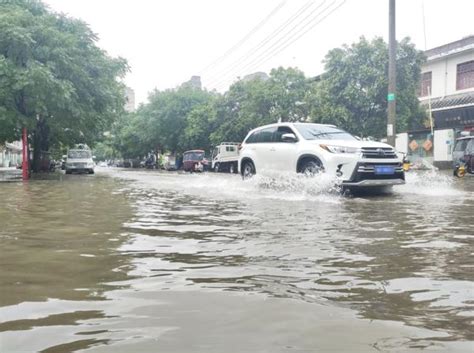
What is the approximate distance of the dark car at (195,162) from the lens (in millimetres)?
33625

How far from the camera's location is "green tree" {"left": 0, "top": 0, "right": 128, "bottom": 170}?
55.0 feet

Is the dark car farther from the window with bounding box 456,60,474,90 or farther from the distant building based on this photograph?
the window with bounding box 456,60,474,90

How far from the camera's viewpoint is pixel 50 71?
17.2 meters

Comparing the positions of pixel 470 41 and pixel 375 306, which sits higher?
pixel 470 41

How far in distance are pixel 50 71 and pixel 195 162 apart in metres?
17.6

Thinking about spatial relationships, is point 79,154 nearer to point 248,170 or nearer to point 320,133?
point 248,170

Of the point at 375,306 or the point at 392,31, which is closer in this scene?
the point at 375,306

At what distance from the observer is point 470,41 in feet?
88.7

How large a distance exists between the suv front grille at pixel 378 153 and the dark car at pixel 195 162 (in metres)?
23.9

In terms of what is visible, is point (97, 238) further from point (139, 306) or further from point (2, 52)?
point (2, 52)

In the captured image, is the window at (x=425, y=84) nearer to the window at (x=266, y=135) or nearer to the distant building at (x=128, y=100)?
the distant building at (x=128, y=100)

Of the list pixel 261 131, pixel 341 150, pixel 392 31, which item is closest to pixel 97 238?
pixel 341 150

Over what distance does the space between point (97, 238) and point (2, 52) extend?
15.1 m

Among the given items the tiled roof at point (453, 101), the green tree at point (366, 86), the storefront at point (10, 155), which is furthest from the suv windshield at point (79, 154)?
the storefront at point (10, 155)
